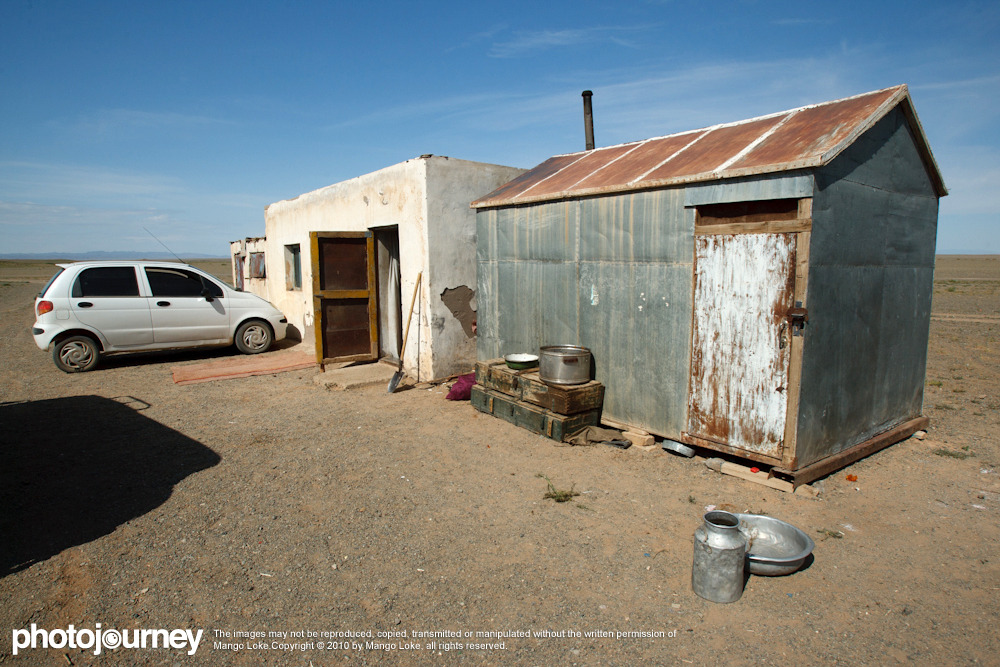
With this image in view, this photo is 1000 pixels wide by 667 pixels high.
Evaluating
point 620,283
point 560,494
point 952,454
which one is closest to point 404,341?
point 620,283

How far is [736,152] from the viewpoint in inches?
192

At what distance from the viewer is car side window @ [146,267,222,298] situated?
9359mm

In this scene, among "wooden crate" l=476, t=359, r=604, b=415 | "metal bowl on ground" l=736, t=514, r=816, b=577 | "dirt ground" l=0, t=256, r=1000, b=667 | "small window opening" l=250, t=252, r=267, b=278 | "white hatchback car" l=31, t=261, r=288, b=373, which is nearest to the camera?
"dirt ground" l=0, t=256, r=1000, b=667

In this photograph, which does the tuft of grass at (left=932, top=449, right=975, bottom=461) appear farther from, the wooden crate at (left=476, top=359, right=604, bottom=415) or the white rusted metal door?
the wooden crate at (left=476, top=359, right=604, bottom=415)

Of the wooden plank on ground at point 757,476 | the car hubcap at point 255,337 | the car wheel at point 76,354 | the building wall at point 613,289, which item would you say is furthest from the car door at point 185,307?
the wooden plank on ground at point 757,476

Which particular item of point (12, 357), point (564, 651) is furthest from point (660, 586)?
point (12, 357)

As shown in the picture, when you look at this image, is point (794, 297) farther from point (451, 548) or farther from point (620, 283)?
point (451, 548)

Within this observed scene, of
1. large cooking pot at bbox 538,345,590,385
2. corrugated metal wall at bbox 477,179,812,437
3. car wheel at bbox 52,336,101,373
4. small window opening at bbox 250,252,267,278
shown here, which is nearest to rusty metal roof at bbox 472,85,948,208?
corrugated metal wall at bbox 477,179,812,437

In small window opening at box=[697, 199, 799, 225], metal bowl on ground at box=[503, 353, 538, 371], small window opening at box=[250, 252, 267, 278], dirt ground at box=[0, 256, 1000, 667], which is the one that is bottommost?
dirt ground at box=[0, 256, 1000, 667]

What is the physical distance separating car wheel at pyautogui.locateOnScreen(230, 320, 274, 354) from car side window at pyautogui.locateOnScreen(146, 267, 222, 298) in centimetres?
76

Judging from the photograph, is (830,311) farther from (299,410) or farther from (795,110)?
(299,410)

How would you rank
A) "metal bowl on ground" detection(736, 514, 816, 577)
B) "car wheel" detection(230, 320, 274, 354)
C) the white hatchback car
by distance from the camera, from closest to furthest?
"metal bowl on ground" detection(736, 514, 816, 577) < the white hatchback car < "car wheel" detection(230, 320, 274, 354)

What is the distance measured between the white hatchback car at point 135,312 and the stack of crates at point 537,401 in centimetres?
584

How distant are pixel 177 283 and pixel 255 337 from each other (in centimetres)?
160
